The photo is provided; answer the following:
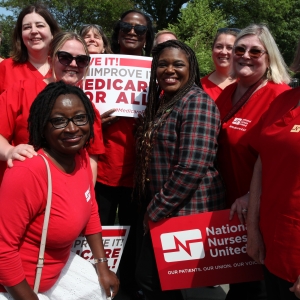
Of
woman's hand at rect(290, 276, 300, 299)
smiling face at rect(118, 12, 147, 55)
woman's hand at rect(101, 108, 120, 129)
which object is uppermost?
smiling face at rect(118, 12, 147, 55)

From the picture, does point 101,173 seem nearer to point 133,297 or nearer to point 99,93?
point 99,93

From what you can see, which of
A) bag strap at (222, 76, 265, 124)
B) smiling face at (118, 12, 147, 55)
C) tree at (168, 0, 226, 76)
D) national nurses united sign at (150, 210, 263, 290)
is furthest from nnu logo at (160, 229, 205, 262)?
tree at (168, 0, 226, 76)

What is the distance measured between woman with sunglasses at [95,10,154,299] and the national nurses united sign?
0.87m

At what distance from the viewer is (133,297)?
13.8 ft

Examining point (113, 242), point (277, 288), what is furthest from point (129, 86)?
point (277, 288)

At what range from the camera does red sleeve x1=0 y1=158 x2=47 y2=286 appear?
7.18 feet

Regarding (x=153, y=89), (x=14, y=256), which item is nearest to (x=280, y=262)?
(x=14, y=256)

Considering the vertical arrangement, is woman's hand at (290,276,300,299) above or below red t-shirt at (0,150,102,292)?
below

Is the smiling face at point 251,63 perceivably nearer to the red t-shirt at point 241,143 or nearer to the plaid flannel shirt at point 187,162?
the red t-shirt at point 241,143

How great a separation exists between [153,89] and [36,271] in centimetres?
170

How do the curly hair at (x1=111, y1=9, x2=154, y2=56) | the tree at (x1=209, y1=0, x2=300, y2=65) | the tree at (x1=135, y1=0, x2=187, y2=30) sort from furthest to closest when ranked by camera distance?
the tree at (x1=135, y1=0, x2=187, y2=30)
the tree at (x1=209, y1=0, x2=300, y2=65)
the curly hair at (x1=111, y1=9, x2=154, y2=56)

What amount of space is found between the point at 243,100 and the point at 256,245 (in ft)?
3.60

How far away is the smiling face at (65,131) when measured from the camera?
8.16ft

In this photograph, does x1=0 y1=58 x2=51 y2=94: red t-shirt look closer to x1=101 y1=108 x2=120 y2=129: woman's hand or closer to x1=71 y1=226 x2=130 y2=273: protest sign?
x1=101 y1=108 x2=120 y2=129: woman's hand
